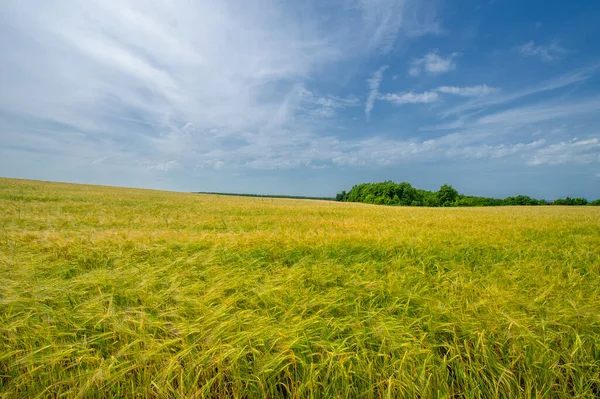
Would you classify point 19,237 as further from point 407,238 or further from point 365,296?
point 407,238

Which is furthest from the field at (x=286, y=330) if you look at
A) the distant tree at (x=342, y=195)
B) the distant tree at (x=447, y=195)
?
the distant tree at (x=342, y=195)

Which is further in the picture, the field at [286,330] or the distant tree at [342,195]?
the distant tree at [342,195]

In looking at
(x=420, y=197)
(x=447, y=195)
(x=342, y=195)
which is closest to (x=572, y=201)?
(x=447, y=195)

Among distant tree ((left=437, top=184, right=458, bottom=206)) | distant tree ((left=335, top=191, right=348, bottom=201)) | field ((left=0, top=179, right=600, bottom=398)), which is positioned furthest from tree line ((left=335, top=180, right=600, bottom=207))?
field ((left=0, top=179, right=600, bottom=398))

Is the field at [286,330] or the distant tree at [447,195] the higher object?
the distant tree at [447,195]

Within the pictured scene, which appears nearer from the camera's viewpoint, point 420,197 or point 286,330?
point 286,330

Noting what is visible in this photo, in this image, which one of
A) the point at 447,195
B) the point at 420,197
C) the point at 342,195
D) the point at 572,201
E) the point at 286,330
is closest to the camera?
the point at 286,330

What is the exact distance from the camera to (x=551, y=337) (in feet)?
5.82

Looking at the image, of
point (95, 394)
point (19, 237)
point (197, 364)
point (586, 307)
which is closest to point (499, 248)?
point (586, 307)

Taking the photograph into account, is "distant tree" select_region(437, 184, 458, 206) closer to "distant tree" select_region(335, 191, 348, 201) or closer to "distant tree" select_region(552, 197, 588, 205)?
"distant tree" select_region(552, 197, 588, 205)

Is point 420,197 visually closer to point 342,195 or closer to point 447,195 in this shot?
point 447,195

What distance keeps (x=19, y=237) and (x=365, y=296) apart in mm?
5159

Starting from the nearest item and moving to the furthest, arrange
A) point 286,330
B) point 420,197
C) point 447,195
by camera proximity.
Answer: point 286,330
point 447,195
point 420,197

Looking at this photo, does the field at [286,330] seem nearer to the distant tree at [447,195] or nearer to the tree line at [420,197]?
the tree line at [420,197]
